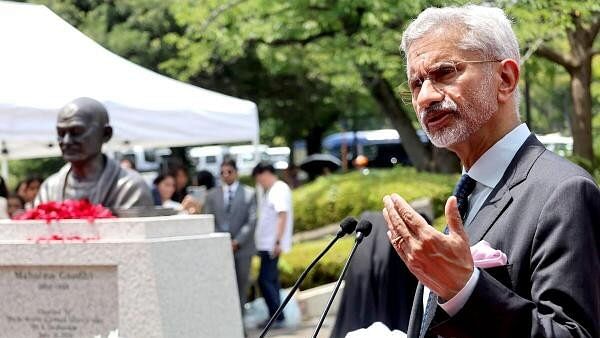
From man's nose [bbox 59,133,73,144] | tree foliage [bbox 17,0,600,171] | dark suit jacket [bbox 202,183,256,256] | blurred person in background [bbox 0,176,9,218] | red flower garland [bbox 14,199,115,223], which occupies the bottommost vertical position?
dark suit jacket [bbox 202,183,256,256]

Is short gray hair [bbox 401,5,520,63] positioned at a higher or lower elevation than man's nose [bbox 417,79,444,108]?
higher

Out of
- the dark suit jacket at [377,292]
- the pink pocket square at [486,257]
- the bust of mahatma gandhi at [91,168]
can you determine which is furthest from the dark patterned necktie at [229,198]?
the pink pocket square at [486,257]

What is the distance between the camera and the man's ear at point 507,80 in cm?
264

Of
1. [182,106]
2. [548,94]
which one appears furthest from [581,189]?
[548,94]

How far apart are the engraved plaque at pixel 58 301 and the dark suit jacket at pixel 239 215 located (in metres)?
5.52

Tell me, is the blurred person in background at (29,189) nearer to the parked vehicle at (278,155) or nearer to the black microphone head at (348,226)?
the black microphone head at (348,226)

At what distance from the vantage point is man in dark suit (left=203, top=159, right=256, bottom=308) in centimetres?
1192

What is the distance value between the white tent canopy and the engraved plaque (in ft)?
13.4

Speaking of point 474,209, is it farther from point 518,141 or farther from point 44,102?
point 44,102

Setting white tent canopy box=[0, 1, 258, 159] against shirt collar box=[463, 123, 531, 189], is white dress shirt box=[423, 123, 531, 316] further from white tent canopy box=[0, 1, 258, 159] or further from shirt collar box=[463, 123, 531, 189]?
white tent canopy box=[0, 1, 258, 159]

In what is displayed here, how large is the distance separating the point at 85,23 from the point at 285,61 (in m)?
16.4

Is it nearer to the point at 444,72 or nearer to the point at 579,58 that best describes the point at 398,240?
the point at 444,72

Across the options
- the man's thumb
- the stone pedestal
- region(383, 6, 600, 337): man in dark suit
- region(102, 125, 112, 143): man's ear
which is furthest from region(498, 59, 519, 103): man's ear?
region(102, 125, 112, 143): man's ear

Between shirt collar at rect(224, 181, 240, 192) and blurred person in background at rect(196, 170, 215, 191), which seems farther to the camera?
blurred person in background at rect(196, 170, 215, 191)
